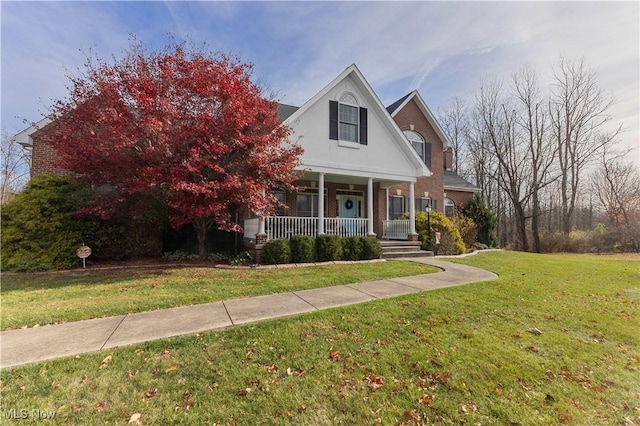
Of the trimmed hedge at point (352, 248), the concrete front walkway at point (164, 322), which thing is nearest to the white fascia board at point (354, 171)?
the trimmed hedge at point (352, 248)

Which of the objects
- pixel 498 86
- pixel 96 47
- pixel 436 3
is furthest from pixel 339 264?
pixel 498 86

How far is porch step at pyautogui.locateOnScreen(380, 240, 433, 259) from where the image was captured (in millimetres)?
11616

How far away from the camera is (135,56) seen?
8281 mm

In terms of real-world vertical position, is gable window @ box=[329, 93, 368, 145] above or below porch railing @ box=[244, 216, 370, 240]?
above

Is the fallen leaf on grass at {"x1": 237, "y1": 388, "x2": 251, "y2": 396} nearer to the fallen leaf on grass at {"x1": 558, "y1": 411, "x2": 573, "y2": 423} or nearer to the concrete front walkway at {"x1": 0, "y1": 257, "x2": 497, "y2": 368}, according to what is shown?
the concrete front walkway at {"x1": 0, "y1": 257, "x2": 497, "y2": 368}

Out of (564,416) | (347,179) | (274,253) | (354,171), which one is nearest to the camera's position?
(564,416)

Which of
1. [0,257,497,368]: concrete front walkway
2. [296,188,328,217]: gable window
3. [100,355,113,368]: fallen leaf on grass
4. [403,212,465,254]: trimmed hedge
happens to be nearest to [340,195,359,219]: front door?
[296,188,328,217]: gable window

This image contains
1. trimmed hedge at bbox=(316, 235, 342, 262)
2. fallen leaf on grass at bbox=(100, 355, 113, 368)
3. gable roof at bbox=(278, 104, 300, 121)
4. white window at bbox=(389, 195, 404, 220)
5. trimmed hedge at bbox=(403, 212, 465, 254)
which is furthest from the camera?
white window at bbox=(389, 195, 404, 220)

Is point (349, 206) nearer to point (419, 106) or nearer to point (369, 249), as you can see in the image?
point (369, 249)

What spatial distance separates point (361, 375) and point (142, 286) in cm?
582

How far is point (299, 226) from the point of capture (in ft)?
37.4

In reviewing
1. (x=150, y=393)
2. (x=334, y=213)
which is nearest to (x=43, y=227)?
(x=150, y=393)

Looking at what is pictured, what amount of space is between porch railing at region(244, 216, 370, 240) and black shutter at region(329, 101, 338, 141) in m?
3.53

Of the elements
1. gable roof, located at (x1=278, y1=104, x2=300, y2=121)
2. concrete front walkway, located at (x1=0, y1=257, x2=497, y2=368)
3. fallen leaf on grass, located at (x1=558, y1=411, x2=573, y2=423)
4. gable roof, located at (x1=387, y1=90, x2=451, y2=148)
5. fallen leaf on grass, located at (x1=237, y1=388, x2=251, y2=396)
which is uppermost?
gable roof, located at (x1=387, y1=90, x2=451, y2=148)
